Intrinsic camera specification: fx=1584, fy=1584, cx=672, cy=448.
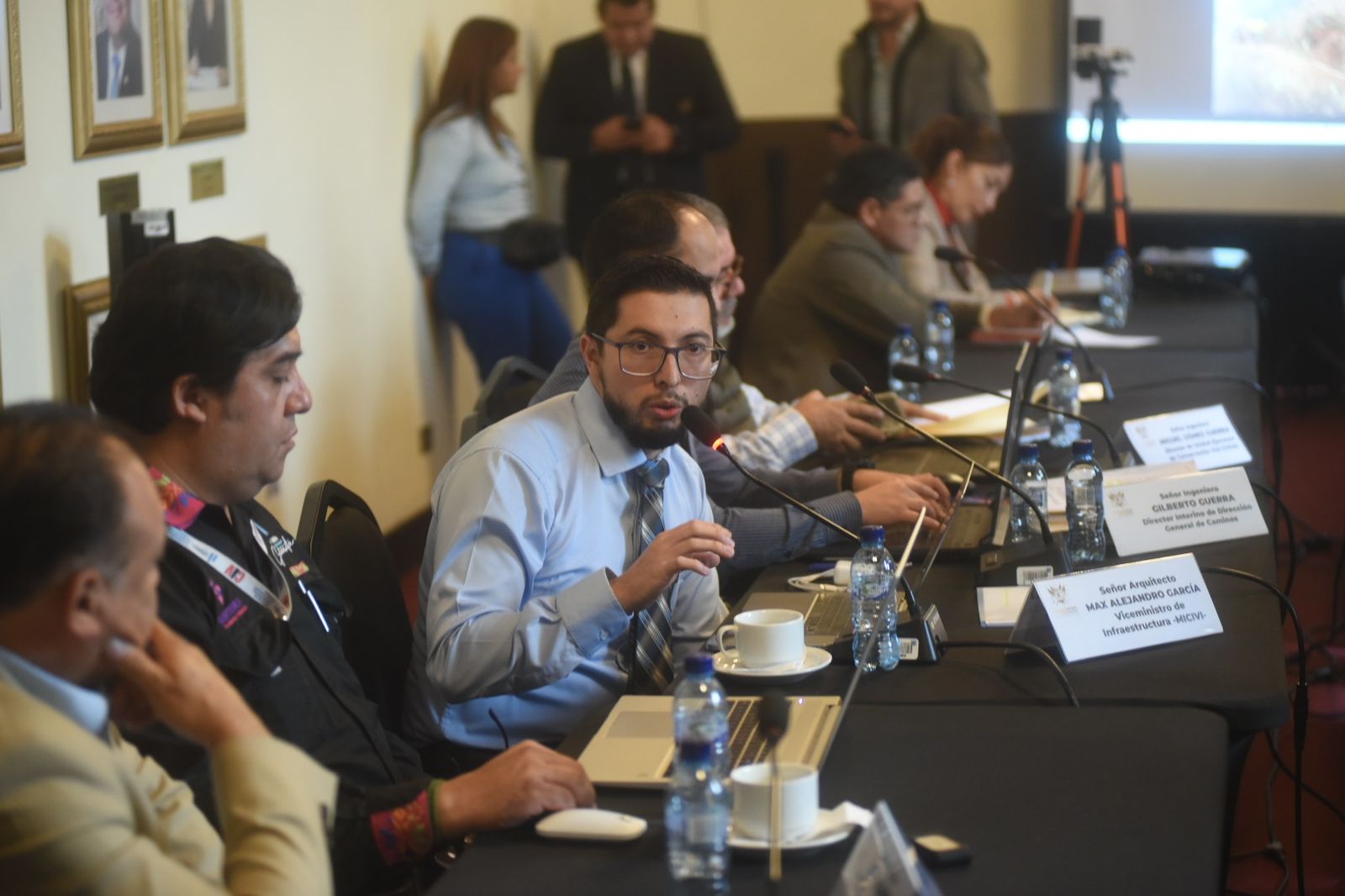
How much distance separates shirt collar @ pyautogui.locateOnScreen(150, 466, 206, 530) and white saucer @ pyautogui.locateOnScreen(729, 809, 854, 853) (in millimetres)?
649

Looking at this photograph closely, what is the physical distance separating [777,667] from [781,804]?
487mm

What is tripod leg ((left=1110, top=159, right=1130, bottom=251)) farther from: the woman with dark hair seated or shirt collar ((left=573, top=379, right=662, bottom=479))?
shirt collar ((left=573, top=379, right=662, bottom=479))

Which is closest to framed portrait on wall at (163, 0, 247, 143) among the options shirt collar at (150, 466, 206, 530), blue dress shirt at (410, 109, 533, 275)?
blue dress shirt at (410, 109, 533, 275)

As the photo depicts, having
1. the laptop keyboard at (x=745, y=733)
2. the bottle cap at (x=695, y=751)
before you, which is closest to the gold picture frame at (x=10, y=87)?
the laptop keyboard at (x=745, y=733)

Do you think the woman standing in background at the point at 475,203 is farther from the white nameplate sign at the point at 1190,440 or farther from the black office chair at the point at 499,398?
the white nameplate sign at the point at 1190,440

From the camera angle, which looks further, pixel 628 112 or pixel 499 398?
pixel 628 112

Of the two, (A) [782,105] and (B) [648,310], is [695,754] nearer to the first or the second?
(B) [648,310]

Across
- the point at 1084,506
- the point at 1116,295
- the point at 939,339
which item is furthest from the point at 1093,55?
the point at 1084,506

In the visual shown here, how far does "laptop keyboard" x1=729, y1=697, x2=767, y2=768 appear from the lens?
1.55m

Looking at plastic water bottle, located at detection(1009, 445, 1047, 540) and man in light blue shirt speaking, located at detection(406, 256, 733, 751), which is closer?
man in light blue shirt speaking, located at detection(406, 256, 733, 751)

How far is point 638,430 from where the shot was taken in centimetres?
208

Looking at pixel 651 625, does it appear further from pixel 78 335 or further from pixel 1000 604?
pixel 78 335

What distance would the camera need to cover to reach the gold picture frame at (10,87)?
2533 millimetres

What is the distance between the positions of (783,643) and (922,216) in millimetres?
2664
